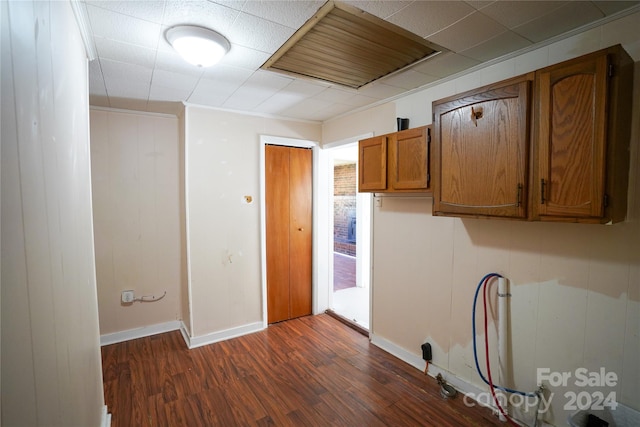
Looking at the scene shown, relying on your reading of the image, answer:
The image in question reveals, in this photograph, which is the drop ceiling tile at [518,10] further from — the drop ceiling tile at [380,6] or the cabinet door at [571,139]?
the drop ceiling tile at [380,6]

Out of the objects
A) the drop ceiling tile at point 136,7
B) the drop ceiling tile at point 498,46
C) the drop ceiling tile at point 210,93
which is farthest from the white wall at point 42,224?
the drop ceiling tile at point 498,46

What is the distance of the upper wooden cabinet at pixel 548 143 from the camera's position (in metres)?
1.36

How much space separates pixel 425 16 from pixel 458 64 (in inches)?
27.5

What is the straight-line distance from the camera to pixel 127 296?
316 centimetres

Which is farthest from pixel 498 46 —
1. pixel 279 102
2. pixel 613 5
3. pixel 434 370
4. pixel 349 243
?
pixel 349 243

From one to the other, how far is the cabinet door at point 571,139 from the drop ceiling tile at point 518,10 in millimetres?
276

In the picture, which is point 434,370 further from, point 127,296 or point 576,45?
point 127,296

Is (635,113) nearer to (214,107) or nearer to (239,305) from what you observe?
(214,107)

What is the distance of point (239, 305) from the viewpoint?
329 cm

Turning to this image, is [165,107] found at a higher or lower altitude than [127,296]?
higher

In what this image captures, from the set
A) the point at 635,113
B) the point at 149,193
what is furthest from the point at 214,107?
the point at 635,113

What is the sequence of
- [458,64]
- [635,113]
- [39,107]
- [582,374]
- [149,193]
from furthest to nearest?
[149,193]
[458,64]
[582,374]
[635,113]
[39,107]

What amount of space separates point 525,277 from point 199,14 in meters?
2.39

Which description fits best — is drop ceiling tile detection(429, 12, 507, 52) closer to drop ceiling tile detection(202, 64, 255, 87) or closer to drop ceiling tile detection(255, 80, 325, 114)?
drop ceiling tile detection(255, 80, 325, 114)
